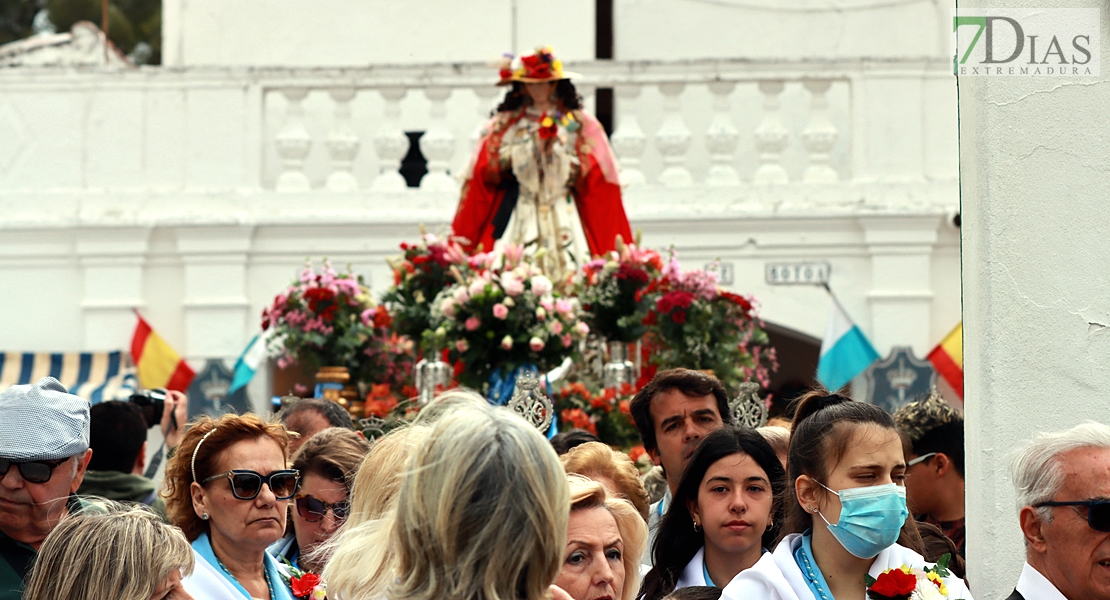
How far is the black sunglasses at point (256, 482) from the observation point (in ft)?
13.7

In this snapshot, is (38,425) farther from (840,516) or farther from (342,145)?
(342,145)

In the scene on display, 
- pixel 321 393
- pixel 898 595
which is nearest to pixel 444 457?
pixel 898 595

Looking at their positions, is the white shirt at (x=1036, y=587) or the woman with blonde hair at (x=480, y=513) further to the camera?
the white shirt at (x=1036, y=587)

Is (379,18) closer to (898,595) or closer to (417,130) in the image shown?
(417,130)

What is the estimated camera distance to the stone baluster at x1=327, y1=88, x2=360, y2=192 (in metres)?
12.1

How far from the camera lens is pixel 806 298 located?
11.7 meters

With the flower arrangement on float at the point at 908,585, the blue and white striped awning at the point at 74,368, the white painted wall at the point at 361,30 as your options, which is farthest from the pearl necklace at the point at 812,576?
the white painted wall at the point at 361,30

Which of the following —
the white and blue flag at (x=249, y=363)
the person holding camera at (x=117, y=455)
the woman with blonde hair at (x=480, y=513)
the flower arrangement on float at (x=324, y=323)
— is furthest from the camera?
the white and blue flag at (x=249, y=363)

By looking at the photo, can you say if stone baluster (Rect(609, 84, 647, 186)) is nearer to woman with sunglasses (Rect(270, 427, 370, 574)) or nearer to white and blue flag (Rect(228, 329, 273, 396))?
white and blue flag (Rect(228, 329, 273, 396))

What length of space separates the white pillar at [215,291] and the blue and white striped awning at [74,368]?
0.51 meters

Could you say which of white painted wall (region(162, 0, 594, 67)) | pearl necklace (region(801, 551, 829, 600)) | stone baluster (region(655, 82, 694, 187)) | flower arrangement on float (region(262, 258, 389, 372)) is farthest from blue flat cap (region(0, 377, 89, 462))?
white painted wall (region(162, 0, 594, 67))

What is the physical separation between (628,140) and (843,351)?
2316 millimetres

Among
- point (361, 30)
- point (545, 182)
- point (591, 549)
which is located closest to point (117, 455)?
point (591, 549)

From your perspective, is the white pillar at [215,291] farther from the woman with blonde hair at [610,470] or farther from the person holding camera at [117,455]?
the woman with blonde hair at [610,470]
